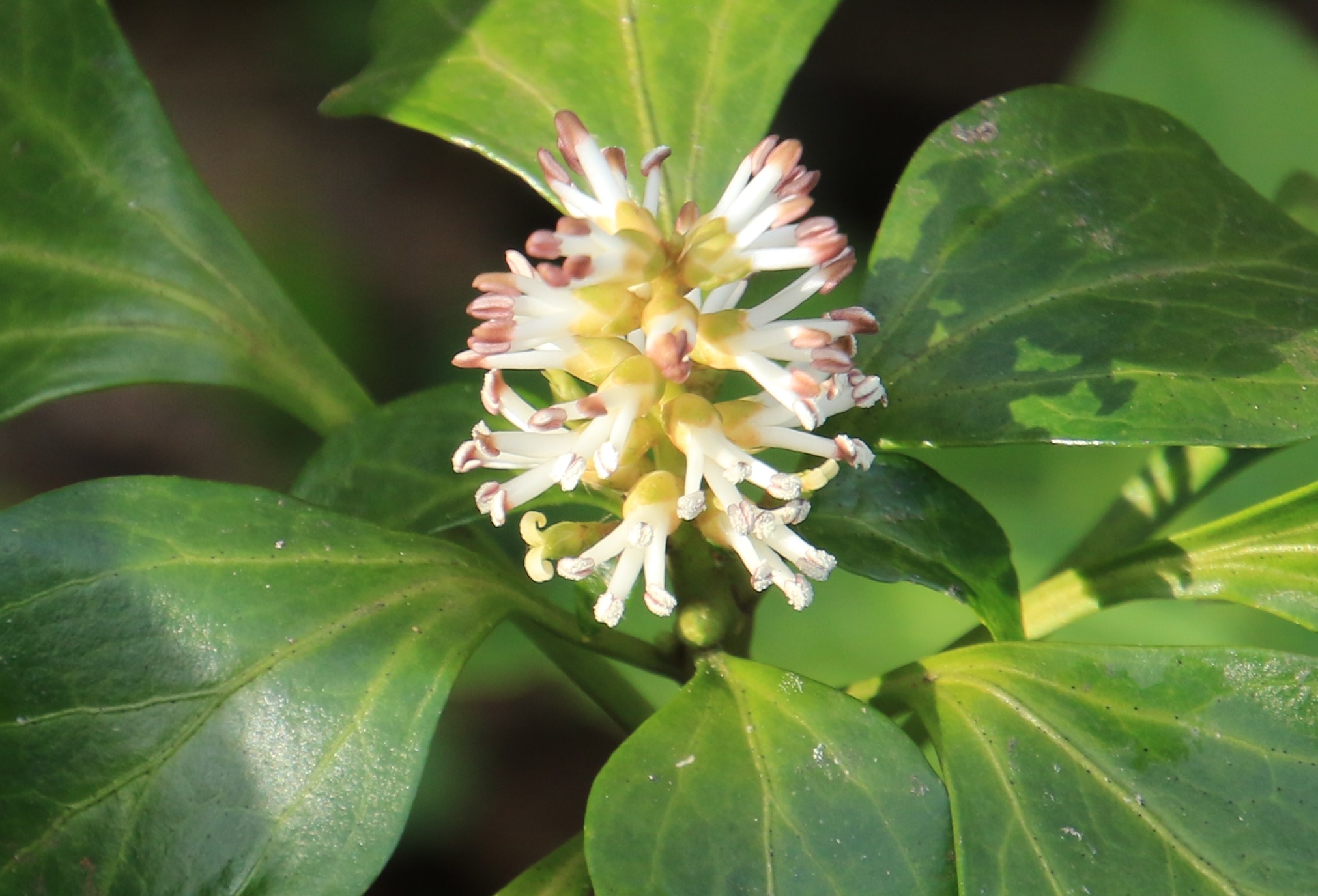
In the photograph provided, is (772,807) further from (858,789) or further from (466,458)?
(466,458)

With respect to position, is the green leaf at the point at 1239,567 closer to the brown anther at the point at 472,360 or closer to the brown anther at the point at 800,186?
Result: the brown anther at the point at 800,186

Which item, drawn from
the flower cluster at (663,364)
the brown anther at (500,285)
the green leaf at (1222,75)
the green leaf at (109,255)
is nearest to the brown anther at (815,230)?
the flower cluster at (663,364)

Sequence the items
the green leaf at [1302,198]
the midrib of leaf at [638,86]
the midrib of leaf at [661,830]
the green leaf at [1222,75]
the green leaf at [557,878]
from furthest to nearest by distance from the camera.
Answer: the green leaf at [1222,75]
the green leaf at [1302,198]
the midrib of leaf at [638,86]
the green leaf at [557,878]
the midrib of leaf at [661,830]

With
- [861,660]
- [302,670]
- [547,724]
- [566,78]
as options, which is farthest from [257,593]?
[547,724]

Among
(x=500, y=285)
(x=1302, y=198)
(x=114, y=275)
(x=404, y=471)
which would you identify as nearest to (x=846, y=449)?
(x=500, y=285)

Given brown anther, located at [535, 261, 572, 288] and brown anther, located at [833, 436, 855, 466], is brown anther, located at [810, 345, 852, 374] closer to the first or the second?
brown anther, located at [833, 436, 855, 466]

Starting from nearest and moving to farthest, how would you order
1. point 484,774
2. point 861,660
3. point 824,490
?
point 824,490 < point 861,660 < point 484,774

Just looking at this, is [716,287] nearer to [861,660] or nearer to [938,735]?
[938,735]
